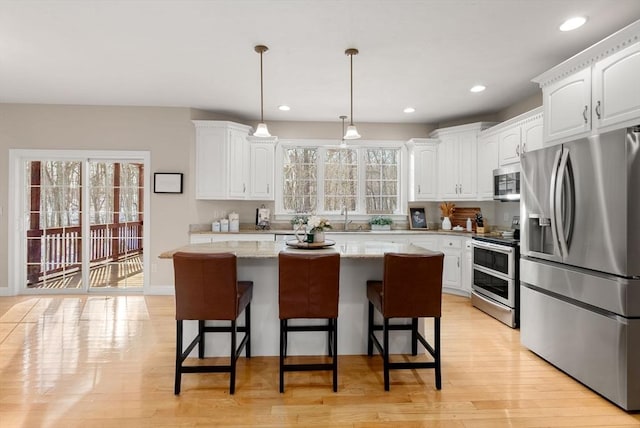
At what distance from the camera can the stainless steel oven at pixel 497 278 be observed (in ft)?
11.5

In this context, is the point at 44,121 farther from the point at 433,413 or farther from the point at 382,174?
the point at 433,413

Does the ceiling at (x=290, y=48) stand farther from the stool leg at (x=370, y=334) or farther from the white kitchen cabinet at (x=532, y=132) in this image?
the stool leg at (x=370, y=334)

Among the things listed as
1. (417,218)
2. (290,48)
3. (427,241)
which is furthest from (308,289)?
(417,218)

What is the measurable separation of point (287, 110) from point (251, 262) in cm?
283

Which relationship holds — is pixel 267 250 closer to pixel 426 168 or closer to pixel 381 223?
pixel 381 223

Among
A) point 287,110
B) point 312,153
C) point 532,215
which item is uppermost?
point 287,110

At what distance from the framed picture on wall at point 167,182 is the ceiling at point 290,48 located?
1005mm

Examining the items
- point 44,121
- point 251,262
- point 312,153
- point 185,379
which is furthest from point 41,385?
point 312,153

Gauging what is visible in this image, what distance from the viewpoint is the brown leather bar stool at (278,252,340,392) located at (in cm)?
223

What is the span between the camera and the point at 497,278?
3.72 meters

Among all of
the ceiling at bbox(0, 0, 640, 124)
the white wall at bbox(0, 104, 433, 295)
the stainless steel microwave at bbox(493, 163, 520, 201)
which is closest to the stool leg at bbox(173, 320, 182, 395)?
the ceiling at bbox(0, 0, 640, 124)

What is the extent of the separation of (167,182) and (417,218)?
3914mm

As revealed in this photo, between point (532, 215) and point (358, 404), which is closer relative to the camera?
point (358, 404)

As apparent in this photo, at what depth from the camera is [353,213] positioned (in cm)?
549
